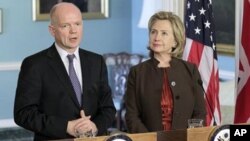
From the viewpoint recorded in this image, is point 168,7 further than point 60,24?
Yes

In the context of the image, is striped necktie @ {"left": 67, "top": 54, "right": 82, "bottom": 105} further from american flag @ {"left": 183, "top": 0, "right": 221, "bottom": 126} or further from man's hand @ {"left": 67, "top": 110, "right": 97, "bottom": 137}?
american flag @ {"left": 183, "top": 0, "right": 221, "bottom": 126}

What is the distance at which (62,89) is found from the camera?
8.93 feet

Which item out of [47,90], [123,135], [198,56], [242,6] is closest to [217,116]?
[198,56]

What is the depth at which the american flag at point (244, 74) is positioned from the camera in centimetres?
426

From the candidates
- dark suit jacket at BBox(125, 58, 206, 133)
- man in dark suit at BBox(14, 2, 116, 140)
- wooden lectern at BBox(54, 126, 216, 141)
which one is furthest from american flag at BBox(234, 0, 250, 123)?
wooden lectern at BBox(54, 126, 216, 141)

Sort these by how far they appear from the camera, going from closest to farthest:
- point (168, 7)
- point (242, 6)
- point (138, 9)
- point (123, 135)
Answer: point (123, 135) → point (242, 6) → point (168, 7) → point (138, 9)

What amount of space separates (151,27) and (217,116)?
173cm

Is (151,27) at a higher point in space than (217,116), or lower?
higher

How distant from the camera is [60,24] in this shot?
105 inches

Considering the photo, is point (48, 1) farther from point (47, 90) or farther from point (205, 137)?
point (205, 137)

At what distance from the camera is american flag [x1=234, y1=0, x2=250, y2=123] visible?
14.0 ft

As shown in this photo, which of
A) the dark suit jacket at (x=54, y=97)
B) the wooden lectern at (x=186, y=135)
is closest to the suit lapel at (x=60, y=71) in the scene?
the dark suit jacket at (x=54, y=97)

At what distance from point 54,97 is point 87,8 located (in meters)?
4.63

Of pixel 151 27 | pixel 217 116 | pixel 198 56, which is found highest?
pixel 151 27
